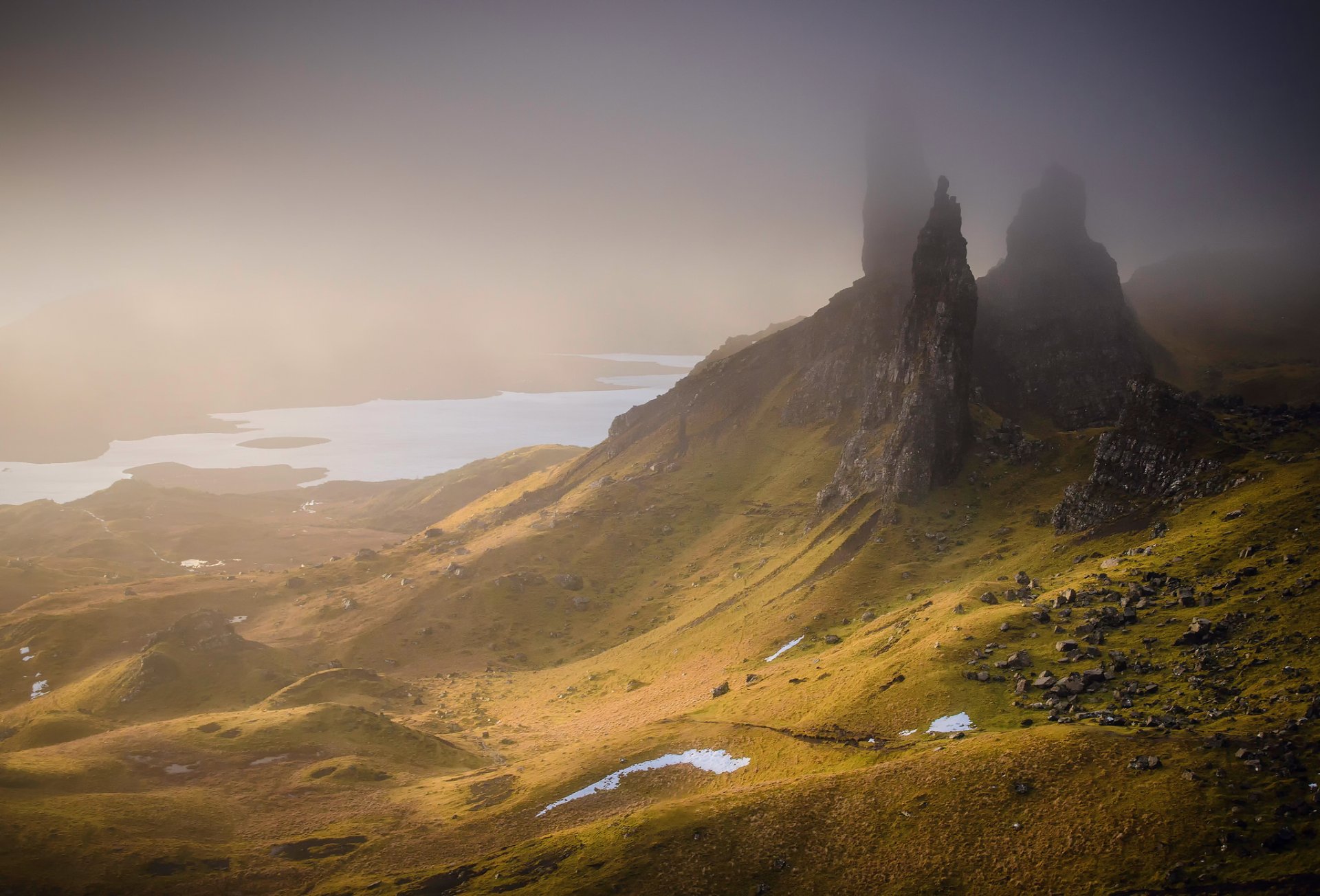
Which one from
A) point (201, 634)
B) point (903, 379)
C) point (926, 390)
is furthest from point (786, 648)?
point (201, 634)

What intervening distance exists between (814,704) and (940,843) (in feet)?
79.0

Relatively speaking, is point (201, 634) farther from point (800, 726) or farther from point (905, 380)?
point (905, 380)

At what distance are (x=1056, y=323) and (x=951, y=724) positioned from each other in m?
144

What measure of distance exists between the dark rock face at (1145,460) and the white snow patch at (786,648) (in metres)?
38.2

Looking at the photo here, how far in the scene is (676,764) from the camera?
209ft

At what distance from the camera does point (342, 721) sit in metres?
86.9

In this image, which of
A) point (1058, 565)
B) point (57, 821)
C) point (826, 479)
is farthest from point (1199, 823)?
point (826, 479)

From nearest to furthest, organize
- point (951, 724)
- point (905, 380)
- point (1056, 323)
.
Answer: point (951, 724) < point (905, 380) < point (1056, 323)

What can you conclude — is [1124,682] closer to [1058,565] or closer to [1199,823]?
[1199,823]

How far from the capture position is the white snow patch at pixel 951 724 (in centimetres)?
5206

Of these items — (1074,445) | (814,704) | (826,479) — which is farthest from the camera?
(826,479)

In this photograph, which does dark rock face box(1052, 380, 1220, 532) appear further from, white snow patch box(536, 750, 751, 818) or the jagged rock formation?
the jagged rock formation

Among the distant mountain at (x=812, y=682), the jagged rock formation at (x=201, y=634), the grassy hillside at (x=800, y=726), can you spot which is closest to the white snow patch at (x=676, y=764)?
the distant mountain at (x=812, y=682)

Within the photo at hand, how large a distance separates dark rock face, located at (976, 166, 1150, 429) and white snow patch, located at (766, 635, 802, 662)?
90428 mm
